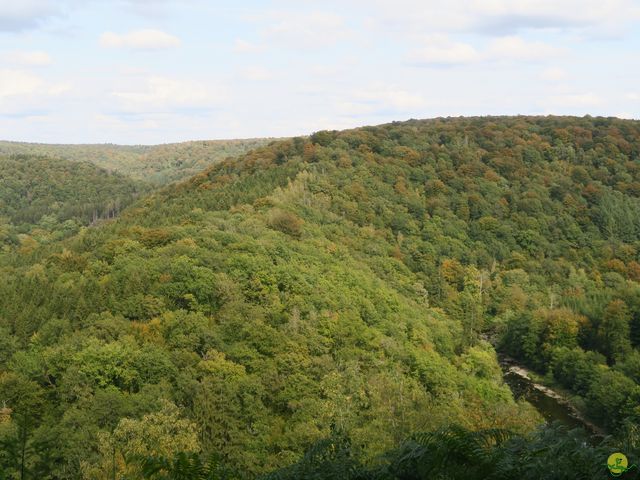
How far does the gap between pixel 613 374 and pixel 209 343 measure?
114 ft

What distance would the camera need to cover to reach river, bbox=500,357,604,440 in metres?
50.0

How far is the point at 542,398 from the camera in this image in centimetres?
5628

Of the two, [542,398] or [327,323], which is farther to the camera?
[542,398]

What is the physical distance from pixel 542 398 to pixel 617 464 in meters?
52.5

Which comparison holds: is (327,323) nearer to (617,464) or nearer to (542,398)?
(542,398)

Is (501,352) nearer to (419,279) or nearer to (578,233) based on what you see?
(419,279)

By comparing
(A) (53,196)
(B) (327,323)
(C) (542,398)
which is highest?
(A) (53,196)

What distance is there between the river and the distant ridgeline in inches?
65.0

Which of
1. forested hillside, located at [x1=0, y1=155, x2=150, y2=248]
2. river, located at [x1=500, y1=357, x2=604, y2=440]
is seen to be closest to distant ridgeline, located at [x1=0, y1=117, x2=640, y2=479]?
river, located at [x1=500, y1=357, x2=604, y2=440]

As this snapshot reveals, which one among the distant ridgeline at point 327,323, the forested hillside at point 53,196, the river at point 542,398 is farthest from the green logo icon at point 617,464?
the forested hillside at point 53,196

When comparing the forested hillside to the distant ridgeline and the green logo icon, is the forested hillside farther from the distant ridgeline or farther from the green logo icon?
the green logo icon

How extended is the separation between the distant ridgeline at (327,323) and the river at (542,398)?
1.65m

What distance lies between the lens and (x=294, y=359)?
36.8 meters

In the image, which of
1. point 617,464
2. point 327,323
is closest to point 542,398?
point 327,323
